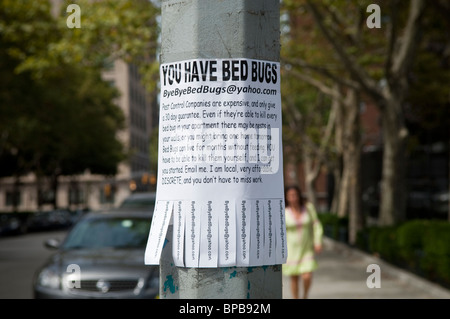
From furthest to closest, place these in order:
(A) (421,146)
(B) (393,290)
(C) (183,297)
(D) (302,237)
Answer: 1. (A) (421,146)
2. (B) (393,290)
3. (D) (302,237)
4. (C) (183,297)

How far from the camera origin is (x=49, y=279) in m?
9.05

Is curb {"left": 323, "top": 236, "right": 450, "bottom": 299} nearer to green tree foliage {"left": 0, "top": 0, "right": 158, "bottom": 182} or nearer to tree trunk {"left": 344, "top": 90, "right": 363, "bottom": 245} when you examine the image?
tree trunk {"left": 344, "top": 90, "right": 363, "bottom": 245}

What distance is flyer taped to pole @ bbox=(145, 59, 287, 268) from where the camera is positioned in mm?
2340

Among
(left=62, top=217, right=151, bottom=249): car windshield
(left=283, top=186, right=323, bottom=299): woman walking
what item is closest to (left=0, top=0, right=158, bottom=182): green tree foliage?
(left=62, top=217, right=151, bottom=249): car windshield

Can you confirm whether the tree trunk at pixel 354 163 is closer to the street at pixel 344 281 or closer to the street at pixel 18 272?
the street at pixel 344 281

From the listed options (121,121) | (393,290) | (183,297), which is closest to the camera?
(183,297)

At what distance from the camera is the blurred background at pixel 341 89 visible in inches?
688

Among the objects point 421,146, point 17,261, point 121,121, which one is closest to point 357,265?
point 17,261

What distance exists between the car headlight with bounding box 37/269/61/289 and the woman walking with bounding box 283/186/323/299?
10.1ft

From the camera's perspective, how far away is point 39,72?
21047 millimetres

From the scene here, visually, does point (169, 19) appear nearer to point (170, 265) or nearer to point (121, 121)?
point (170, 265)

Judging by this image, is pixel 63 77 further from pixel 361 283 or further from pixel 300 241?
pixel 300 241

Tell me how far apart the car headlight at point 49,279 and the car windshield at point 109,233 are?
3.25 feet
